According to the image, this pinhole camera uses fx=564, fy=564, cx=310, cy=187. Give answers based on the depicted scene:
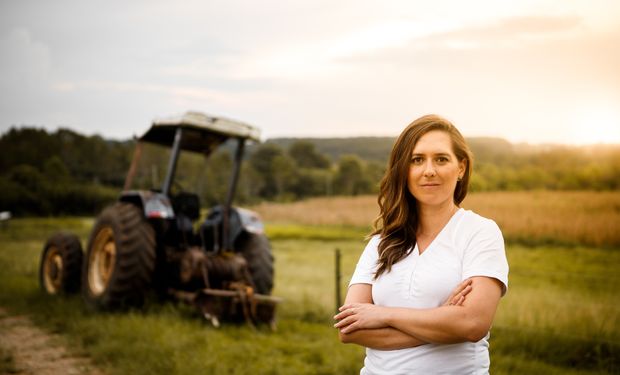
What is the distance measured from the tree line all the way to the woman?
9227mm

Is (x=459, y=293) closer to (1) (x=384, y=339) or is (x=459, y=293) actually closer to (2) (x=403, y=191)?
(1) (x=384, y=339)

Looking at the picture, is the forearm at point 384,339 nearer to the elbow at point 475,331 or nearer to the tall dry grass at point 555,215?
the elbow at point 475,331

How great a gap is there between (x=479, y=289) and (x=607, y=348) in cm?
403

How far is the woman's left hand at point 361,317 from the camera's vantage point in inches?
72.6

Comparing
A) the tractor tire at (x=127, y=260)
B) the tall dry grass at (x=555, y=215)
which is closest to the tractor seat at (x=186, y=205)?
the tractor tire at (x=127, y=260)

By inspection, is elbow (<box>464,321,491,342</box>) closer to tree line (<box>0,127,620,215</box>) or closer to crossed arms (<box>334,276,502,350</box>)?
crossed arms (<box>334,276,502,350</box>)

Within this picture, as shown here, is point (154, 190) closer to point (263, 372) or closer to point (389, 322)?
point (263, 372)

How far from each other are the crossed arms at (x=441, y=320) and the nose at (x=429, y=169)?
37cm

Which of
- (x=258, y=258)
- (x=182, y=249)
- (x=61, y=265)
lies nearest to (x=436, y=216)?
(x=258, y=258)

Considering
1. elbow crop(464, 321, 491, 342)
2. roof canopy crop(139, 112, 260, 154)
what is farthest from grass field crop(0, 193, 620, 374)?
elbow crop(464, 321, 491, 342)

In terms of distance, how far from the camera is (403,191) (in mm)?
1988

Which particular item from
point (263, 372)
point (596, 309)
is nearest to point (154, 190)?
point (263, 372)

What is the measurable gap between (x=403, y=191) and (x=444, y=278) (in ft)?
1.16

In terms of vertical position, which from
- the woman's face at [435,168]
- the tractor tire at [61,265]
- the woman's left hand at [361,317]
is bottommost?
the tractor tire at [61,265]
